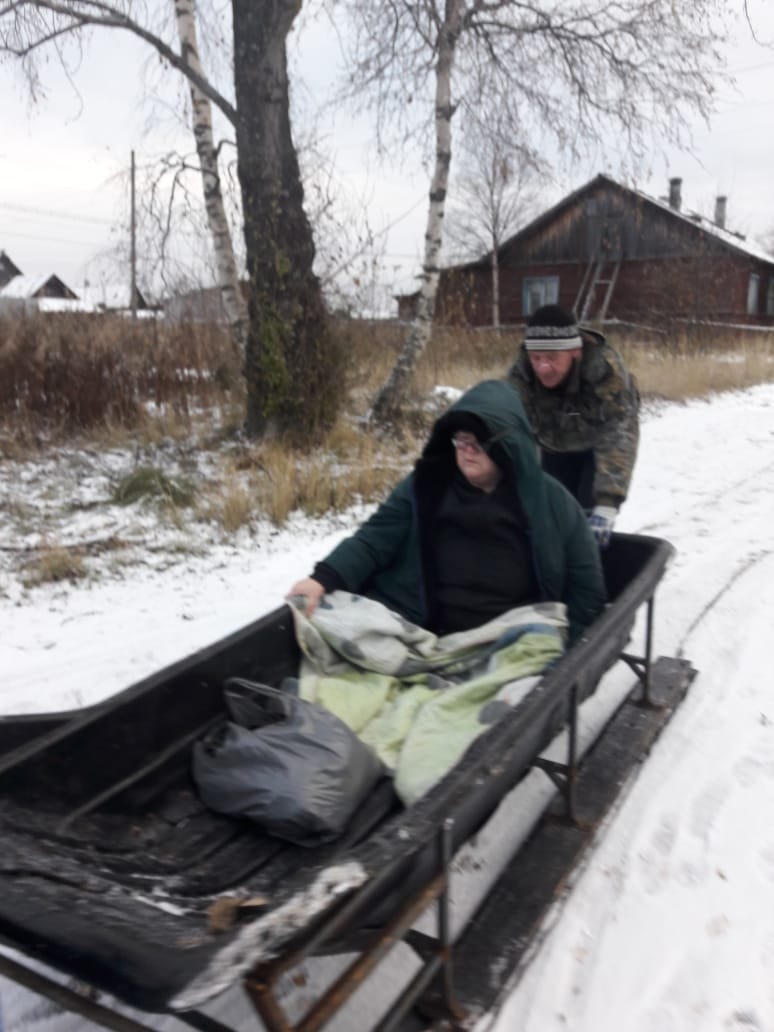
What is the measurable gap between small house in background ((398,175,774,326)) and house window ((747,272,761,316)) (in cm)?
4

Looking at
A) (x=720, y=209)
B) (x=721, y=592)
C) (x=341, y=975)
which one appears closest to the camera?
(x=341, y=975)

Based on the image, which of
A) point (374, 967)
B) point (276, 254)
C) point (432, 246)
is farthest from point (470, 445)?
point (432, 246)

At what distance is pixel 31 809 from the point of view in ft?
6.66

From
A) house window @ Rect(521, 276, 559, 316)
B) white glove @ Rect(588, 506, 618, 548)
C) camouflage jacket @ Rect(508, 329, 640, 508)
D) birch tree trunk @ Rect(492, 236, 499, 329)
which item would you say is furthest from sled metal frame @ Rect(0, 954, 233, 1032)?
house window @ Rect(521, 276, 559, 316)

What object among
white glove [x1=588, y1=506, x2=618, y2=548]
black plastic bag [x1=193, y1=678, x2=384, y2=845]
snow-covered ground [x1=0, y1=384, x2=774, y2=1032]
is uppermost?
white glove [x1=588, y1=506, x2=618, y2=548]

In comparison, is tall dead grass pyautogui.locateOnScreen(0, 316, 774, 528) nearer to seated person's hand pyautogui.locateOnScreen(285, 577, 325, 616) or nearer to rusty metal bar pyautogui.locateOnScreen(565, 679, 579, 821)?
seated person's hand pyautogui.locateOnScreen(285, 577, 325, 616)

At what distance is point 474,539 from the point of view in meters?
2.96

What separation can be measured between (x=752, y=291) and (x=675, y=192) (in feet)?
18.6

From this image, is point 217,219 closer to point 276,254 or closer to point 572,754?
point 276,254

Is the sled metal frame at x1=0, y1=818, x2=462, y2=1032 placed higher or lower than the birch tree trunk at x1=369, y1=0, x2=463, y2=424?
lower

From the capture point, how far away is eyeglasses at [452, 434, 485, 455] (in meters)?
2.77

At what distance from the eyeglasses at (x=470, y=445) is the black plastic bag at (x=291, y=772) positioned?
1018 millimetres

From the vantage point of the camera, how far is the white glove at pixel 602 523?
10.6ft

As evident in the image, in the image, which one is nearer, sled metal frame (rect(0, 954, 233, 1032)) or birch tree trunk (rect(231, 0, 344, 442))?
sled metal frame (rect(0, 954, 233, 1032))
